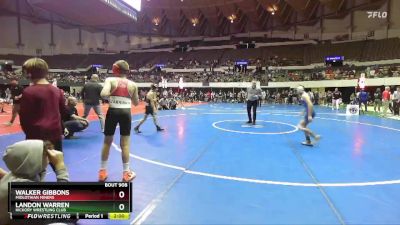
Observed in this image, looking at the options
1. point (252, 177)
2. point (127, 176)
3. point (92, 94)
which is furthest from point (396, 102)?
point (127, 176)

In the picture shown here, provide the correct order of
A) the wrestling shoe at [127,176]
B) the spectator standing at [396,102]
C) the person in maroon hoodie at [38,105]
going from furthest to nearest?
the spectator standing at [396,102], the wrestling shoe at [127,176], the person in maroon hoodie at [38,105]

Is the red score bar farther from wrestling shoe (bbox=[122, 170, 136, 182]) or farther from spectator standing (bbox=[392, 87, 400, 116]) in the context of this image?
spectator standing (bbox=[392, 87, 400, 116])

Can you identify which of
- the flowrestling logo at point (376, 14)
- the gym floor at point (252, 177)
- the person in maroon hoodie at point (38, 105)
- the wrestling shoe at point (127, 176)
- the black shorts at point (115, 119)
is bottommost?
the gym floor at point (252, 177)

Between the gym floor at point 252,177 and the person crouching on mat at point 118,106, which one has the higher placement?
the person crouching on mat at point 118,106

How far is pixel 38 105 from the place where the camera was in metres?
3.57

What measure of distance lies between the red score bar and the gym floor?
5.76 ft

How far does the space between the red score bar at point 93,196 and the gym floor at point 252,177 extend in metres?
1.76

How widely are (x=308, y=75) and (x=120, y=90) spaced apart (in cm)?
3802

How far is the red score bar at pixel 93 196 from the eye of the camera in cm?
208

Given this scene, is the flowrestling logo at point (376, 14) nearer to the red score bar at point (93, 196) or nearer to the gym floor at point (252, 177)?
the gym floor at point (252, 177)

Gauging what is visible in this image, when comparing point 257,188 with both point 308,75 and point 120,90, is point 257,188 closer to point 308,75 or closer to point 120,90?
point 120,90

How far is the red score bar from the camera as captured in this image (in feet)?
6.84

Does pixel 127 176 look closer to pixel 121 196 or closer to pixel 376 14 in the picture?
pixel 121 196
